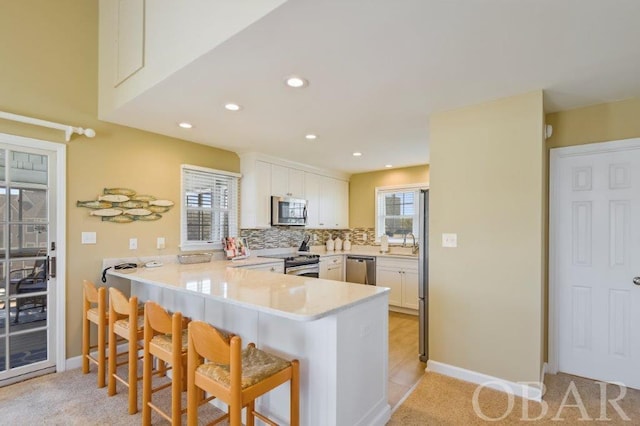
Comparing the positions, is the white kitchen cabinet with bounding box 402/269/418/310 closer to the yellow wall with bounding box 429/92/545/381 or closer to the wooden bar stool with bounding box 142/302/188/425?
the yellow wall with bounding box 429/92/545/381

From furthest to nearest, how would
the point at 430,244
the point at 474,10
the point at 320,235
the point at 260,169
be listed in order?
the point at 320,235, the point at 260,169, the point at 430,244, the point at 474,10

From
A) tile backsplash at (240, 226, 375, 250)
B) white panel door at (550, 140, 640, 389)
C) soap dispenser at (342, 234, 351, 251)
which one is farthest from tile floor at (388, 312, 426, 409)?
tile backsplash at (240, 226, 375, 250)

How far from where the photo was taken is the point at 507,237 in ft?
8.39

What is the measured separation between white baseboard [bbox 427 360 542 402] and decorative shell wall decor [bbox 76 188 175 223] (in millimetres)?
3190

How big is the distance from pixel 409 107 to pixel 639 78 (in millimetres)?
1544

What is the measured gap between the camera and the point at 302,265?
457 centimetres

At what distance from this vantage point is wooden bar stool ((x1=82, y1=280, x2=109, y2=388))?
2559 millimetres

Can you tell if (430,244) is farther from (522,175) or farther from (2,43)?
(2,43)

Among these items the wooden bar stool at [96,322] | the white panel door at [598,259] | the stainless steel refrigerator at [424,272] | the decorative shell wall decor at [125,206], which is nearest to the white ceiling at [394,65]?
the white panel door at [598,259]

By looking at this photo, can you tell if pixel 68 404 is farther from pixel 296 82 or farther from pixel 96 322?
pixel 296 82

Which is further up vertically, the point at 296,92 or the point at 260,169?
the point at 296,92

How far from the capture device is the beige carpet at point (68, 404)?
7.05 feet

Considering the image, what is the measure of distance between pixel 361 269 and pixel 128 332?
3.63 m

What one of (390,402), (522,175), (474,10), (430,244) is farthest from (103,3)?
(390,402)
